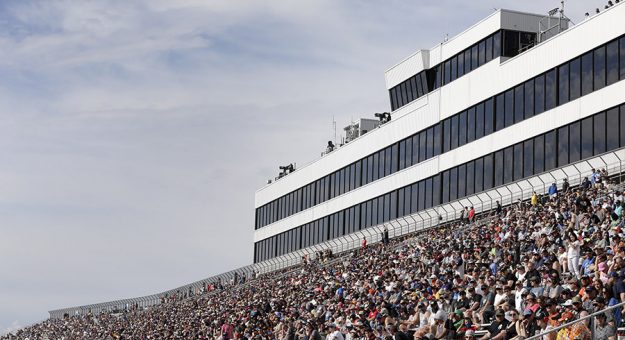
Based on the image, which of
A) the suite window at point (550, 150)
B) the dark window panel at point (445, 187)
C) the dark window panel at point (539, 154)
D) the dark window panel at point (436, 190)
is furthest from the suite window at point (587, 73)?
the dark window panel at point (436, 190)

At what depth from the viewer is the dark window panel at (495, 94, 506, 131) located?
49.2 meters

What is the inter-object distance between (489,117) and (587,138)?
7962 millimetres

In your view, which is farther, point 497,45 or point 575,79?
point 497,45

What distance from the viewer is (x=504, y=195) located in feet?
159

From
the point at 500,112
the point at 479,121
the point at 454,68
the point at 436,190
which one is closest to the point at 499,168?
the point at 500,112

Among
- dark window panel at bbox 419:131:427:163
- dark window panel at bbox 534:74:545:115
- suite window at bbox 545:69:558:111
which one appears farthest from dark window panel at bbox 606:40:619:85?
dark window panel at bbox 419:131:427:163

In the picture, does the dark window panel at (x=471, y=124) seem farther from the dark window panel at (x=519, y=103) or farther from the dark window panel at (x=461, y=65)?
the dark window panel at (x=519, y=103)

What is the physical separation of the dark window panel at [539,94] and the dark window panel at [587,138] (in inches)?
124

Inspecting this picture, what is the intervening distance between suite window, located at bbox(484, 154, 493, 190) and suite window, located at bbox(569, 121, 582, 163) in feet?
21.5

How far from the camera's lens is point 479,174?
168ft

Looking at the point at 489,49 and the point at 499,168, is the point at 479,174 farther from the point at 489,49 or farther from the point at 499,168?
the point at 489,49

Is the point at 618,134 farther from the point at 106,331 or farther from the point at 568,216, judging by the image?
the point at 106,331

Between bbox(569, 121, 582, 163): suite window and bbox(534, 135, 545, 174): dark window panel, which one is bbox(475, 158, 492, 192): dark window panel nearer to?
bbox(534, 135, 545, 174): dark window panel

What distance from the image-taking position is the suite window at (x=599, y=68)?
41969 mm
